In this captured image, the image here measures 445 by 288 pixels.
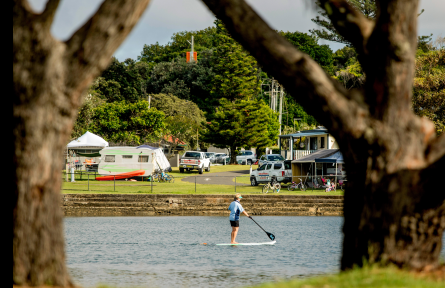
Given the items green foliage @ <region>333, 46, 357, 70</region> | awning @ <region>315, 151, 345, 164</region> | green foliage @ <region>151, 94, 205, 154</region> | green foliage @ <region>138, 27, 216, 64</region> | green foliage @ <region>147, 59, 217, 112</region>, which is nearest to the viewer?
awning @ <region>315, 151, 345, 164</region>

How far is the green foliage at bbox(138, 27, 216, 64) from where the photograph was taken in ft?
303

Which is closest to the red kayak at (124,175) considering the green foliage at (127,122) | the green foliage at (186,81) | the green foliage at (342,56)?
the green foliage at (127,122)

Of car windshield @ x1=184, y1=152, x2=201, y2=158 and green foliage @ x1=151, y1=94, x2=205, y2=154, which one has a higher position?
green foliage @ x1=151, y1=94, x2=205, y2=154

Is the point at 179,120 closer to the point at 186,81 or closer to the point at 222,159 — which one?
the point at 222,159

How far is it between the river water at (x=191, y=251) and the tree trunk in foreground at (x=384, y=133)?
609cm

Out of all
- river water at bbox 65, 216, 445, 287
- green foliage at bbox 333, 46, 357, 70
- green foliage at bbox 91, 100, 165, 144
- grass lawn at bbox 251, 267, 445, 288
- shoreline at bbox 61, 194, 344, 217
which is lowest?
river water at bbox 65, 216, 445, 287

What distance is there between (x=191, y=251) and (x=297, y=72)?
1199 centimetres

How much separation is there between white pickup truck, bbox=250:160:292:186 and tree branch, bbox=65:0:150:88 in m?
30.0

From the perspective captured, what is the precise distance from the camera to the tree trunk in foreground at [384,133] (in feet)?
18.0

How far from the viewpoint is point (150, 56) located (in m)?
94.1

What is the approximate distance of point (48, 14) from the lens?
4973 mm

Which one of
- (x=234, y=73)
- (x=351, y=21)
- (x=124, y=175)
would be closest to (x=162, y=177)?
(x=124, y=175)

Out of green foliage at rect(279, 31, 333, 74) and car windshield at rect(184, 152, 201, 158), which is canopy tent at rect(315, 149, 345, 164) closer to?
car windshield at rect(184, 152, 201, 158)

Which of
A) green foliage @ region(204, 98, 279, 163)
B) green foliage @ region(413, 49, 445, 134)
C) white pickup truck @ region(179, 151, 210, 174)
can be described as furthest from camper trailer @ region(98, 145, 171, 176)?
green foliage @ region(413, 49, 445, 134)
